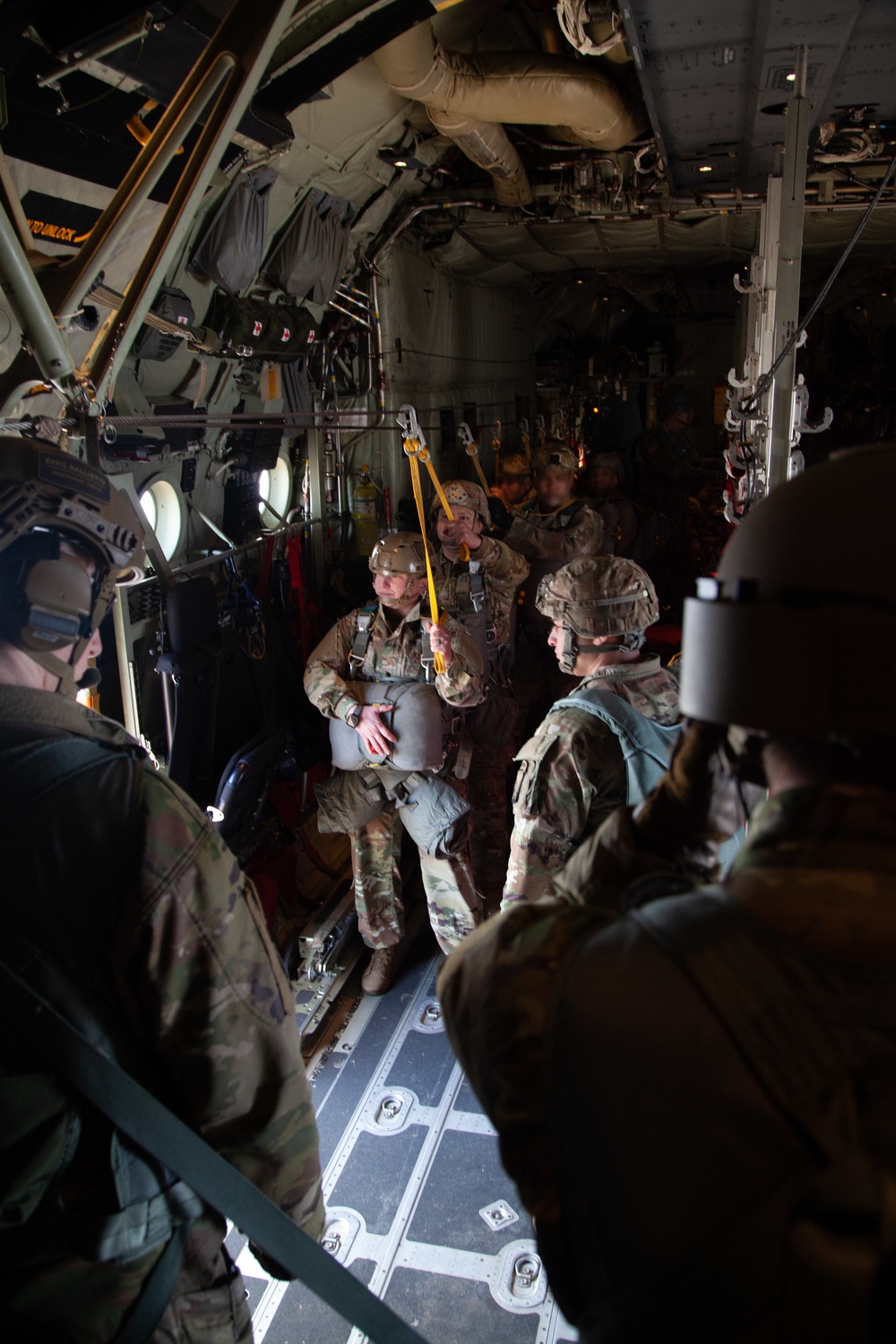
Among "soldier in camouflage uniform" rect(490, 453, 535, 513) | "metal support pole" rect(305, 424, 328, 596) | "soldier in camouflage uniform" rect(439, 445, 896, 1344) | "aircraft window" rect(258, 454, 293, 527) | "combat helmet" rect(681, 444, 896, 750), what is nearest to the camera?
"soldier in camouflage uniform" rect(439, 445, 896, 1344)

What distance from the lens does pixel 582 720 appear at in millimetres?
2826

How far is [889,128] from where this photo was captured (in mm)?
5586

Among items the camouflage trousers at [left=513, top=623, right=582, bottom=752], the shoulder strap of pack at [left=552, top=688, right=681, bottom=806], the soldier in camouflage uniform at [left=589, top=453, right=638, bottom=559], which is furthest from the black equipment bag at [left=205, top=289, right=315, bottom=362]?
the shoulder strap of pack at [left=552, top=688, right=681, bottom=806]

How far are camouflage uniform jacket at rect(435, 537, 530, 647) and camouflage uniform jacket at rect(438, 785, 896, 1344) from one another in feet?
13.6

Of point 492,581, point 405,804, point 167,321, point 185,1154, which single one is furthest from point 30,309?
point 492,581

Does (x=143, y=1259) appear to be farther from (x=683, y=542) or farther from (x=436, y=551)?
(x=683, y=542)

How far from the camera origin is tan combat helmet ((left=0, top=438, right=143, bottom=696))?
1.71 metres

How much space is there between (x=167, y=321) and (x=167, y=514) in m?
1.24

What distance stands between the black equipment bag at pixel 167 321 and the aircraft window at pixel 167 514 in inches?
29.9

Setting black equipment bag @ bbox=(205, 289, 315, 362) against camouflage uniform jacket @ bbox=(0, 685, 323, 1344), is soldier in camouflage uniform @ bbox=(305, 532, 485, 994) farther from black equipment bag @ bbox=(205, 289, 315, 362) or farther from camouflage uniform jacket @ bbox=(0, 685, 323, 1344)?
camouflage uniform jacket @ bbox=(0, 685, 323, 1344)

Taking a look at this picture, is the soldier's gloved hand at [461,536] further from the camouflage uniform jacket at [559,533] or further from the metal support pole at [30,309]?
the metal support pole at [30,309]

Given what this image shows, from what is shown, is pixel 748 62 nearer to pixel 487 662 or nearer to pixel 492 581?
pixel 492 581

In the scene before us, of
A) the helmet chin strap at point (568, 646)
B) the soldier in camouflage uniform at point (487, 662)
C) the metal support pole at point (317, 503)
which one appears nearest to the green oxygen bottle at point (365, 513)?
the metal support pole at point (317, 503)

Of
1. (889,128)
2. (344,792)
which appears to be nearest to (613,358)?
(889,128)
